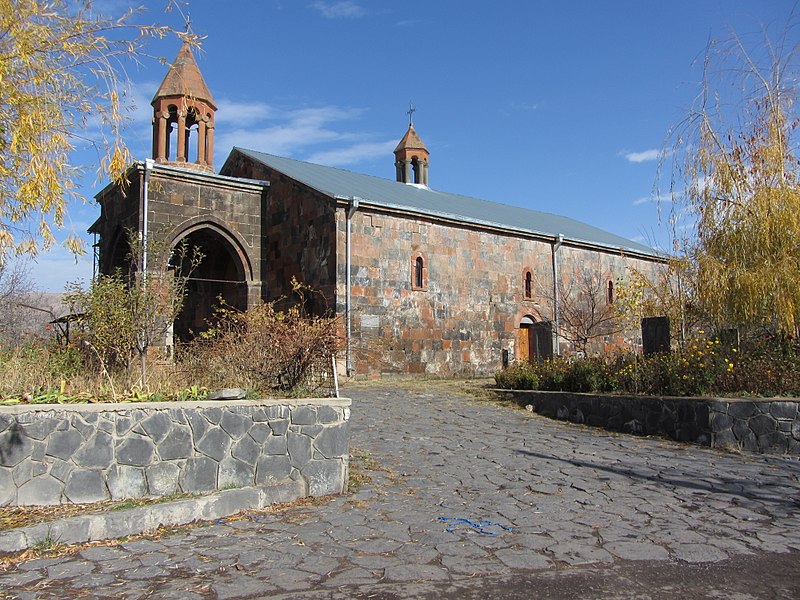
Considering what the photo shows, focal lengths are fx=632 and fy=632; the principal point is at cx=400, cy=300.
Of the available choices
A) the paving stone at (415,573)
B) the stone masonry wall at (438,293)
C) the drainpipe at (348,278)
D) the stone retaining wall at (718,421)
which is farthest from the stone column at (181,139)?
the paving stone at (415,573)

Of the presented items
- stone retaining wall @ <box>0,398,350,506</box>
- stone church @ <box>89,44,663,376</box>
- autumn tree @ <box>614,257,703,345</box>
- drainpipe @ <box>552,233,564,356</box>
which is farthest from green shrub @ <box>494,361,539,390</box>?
drainpipe @ <box>552,233,564,356</box>

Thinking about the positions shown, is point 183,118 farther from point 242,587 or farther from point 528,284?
point 242,587

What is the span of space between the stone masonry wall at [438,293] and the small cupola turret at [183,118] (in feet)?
21.9

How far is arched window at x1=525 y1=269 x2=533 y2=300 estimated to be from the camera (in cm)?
2330

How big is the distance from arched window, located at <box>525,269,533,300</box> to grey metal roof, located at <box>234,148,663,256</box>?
1582 millimetres

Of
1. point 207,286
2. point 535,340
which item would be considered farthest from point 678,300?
point 207,286

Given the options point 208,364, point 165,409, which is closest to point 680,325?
point 208,364

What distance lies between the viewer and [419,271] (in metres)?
20.1

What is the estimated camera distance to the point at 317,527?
530 centimetres

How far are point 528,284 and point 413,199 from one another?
209 inches

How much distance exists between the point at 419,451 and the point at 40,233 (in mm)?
5150

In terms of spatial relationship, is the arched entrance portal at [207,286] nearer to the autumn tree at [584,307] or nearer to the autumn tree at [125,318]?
the autumn tree at [584,307]

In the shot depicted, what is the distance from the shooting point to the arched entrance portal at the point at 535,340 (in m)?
18.3

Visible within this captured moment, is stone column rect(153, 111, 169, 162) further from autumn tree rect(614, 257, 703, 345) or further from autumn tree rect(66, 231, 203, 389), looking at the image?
autumn tree rect(614, 257, 703, 345)
